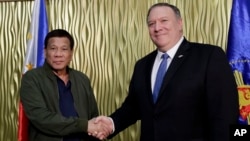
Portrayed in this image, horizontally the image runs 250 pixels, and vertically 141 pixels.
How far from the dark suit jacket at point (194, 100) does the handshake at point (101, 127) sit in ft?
1.33

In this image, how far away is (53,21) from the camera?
10.3 ft

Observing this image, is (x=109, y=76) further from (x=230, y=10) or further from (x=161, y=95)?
(x=161, y=95)

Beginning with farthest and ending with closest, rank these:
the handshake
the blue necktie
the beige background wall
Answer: the beige background wall < the handshake < the blue necktie

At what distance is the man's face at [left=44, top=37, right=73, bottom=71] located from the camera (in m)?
2.00

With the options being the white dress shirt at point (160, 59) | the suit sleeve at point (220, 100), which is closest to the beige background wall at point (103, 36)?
the white dress shirt at point (160, 59)

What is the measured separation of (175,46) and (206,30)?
3.95 ft

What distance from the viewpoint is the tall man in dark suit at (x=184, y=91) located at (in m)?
1.49

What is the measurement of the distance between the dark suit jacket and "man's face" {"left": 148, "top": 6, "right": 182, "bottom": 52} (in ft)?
0.21

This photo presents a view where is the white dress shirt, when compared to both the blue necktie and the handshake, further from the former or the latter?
the handshake

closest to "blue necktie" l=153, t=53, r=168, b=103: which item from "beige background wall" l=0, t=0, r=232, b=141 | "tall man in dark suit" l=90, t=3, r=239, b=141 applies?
"tall man in dark suit" l=90, t=3, r=239, b=141

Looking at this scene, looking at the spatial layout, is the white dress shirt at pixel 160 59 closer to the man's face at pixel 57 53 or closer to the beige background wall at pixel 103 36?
the man's face at pixel 57 53

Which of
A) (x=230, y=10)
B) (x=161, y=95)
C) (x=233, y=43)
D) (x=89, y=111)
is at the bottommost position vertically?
(x=89, y=111)

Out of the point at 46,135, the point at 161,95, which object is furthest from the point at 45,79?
the point at 161,95

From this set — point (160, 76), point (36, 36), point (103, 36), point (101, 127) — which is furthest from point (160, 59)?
point (36, 36)
